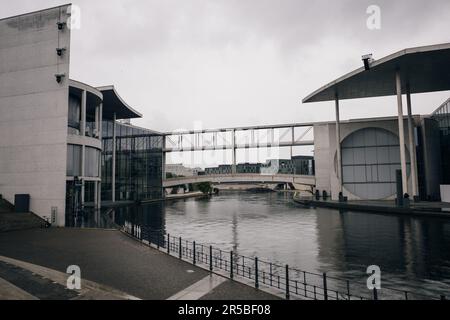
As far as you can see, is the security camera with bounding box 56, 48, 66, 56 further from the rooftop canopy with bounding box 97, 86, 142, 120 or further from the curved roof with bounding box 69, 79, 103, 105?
the rooftop canopy with bounding box 97, 86, 142, 120

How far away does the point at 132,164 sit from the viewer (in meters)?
81.4

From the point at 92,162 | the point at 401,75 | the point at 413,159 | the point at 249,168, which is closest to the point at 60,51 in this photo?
the point at 92,162

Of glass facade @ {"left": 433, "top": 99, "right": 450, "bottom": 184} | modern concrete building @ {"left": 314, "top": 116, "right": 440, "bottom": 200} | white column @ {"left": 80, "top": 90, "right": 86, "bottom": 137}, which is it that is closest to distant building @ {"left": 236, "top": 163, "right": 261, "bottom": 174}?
modern concrete building @ {"left": 314, "top": 116, "right": 440, "bottom": 200}

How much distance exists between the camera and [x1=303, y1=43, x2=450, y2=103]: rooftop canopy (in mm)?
44156

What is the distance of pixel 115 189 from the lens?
7475cm

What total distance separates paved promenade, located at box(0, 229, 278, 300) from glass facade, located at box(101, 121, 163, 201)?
4904 cm

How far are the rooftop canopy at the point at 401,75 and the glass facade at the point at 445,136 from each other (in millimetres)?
4505

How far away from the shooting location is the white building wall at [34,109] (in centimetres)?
3497

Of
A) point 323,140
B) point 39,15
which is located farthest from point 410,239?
point 323,140

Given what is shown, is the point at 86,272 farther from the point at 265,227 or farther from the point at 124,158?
the point at 124,158

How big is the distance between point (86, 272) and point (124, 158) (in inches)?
2635

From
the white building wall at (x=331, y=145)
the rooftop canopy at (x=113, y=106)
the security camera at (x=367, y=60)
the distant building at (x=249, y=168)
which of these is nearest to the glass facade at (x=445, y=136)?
the white building wall at (x=331, y=145)

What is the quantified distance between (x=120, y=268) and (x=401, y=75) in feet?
174
